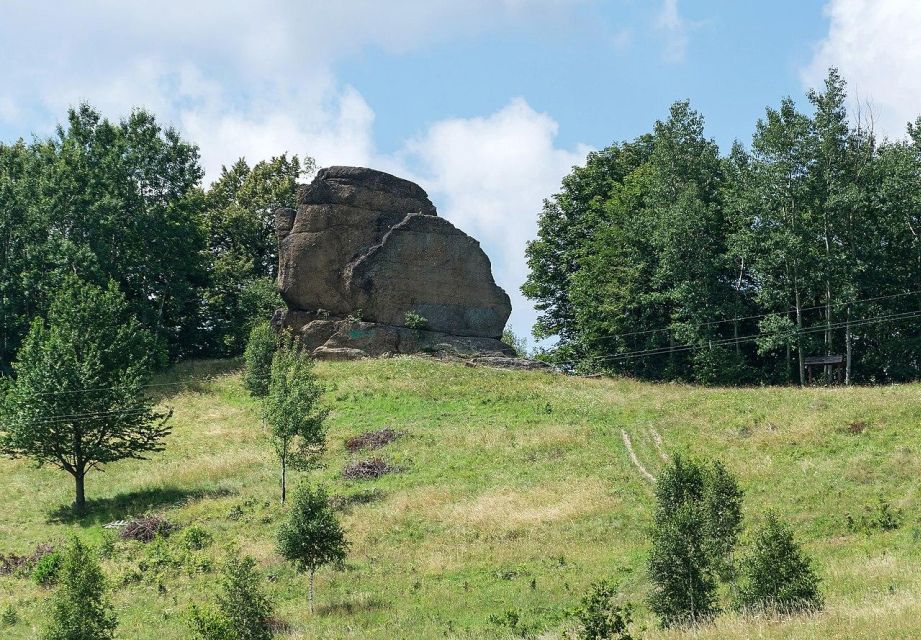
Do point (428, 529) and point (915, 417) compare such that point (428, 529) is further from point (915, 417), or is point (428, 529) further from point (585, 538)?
point (915, 417)

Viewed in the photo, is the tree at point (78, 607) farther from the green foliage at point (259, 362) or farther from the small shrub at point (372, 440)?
the green foliage at point (259, 362)

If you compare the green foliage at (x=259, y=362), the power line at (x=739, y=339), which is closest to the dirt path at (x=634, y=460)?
the power line at (x=739, y=339)

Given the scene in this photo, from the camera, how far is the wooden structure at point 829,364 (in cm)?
5175

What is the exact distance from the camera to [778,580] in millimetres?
21906

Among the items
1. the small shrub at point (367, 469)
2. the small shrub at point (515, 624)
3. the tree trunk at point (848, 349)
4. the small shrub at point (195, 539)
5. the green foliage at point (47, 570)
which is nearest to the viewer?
the small shrub at point (515, 624)

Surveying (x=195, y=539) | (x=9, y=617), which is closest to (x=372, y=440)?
(x=195, y=539)

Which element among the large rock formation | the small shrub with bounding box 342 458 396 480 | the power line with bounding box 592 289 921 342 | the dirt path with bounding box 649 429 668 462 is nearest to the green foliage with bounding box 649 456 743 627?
the dirt path with bounding box 649 429 668 462

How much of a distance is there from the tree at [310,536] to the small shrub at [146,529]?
8.26m

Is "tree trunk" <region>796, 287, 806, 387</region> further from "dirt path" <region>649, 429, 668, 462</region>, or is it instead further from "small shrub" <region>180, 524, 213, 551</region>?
"small shrub" <region>180, 524, 213, 551</region>

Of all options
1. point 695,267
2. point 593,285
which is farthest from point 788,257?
point 593,285

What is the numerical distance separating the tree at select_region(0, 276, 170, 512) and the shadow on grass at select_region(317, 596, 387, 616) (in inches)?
681

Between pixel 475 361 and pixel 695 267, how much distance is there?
14.3 meters

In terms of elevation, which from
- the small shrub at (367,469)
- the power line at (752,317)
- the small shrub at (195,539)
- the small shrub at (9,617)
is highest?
the power line at (752,317)

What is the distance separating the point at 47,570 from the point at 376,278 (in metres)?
31.5
